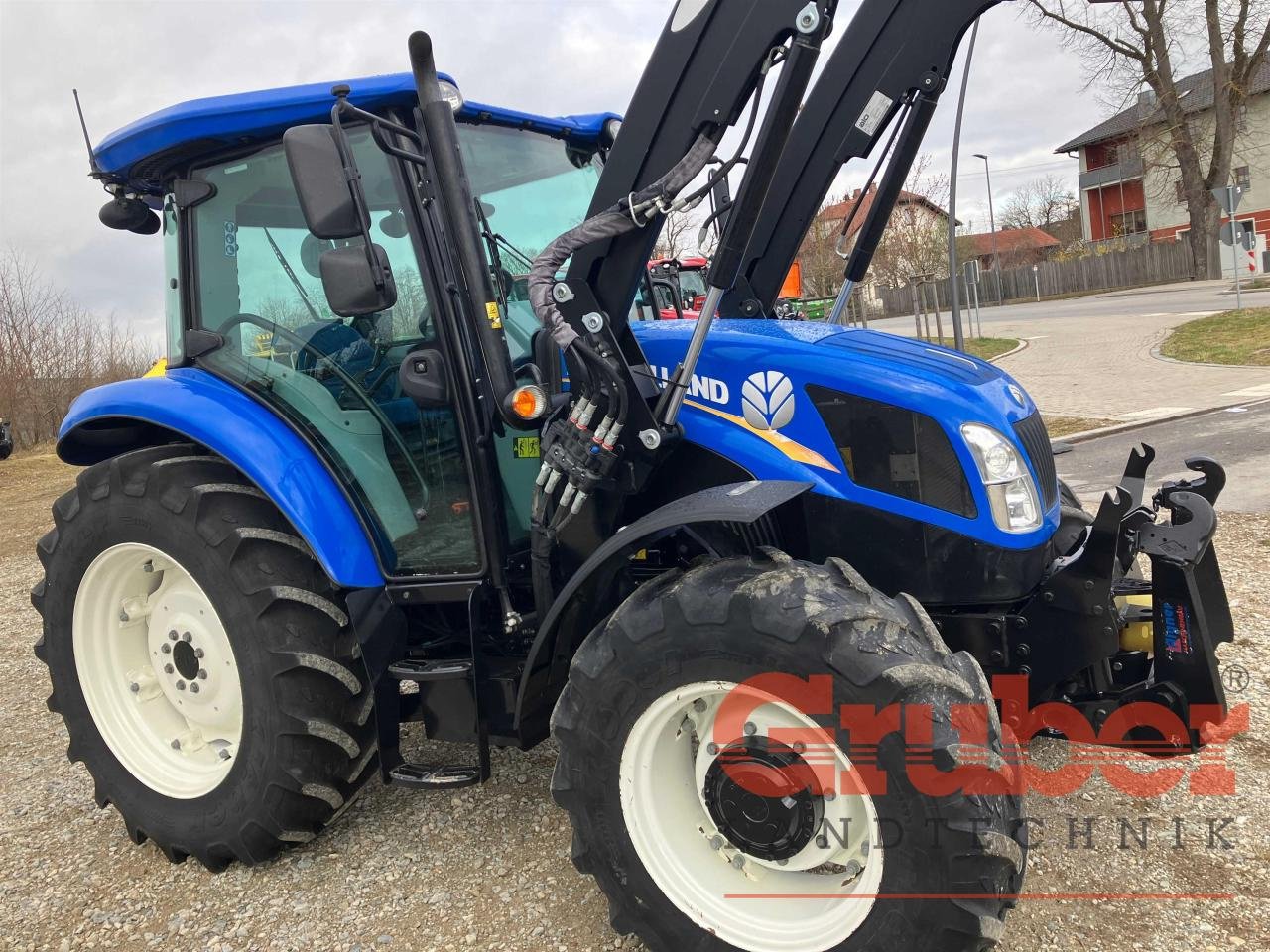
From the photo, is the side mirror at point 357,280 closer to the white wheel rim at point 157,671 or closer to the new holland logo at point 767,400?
the new holland logo at point 767,400

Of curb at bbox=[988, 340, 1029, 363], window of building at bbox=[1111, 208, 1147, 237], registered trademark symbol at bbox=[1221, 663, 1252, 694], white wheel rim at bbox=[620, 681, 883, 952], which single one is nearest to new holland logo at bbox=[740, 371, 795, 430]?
white wheel rim at bbox=[620, 681, 883, 952]

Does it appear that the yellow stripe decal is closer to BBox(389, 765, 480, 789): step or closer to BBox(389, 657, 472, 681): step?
BBox(389, 657, 472, 681): step

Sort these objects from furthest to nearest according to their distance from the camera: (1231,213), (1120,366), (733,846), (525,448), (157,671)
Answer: (1231,213), (1120,366), (157,671), (525,448), (733,846)

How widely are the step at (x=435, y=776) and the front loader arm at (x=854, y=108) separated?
200cm

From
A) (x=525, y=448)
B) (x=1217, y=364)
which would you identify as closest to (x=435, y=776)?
(x=525, y=448)

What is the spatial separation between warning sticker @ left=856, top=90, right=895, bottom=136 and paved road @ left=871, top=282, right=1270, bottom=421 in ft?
27.6

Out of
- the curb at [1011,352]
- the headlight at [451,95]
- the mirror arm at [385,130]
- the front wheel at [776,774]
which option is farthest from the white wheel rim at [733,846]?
the curb at [1011,352]

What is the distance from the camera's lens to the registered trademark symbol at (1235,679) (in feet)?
12.3

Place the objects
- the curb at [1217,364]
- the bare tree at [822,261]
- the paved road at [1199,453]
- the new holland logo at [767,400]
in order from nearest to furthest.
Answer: the new holland logo at [767,400], the paved road at [1199,453], the curb at [1217,364], the bare tree at [822,261]

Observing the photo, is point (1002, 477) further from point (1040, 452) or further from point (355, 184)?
point (355, 184)

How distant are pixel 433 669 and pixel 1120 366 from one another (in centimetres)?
1523

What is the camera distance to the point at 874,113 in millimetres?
3359

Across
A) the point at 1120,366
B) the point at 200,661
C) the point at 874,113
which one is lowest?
the point at 1120,366

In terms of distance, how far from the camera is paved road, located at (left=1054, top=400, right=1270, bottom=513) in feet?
23.0
